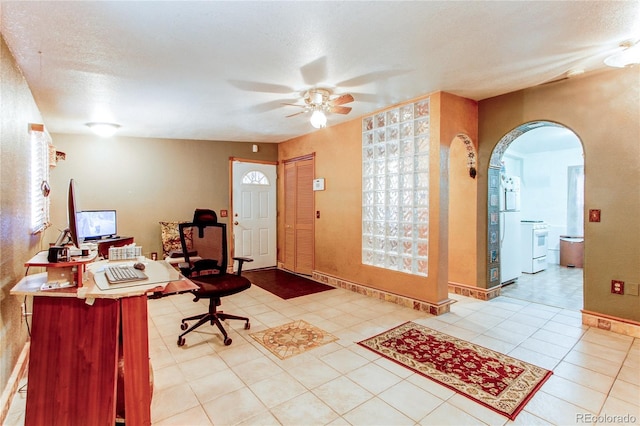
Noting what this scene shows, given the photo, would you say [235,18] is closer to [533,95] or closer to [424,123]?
[424,123]

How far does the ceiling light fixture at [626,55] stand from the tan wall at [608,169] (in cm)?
60

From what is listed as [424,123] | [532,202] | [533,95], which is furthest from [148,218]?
[532,202]

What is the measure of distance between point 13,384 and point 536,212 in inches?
333

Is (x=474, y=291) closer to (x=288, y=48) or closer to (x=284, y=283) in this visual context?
(x=284, y=283)

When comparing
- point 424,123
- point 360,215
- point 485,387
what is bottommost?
point 485,387

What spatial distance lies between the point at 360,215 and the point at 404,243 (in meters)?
0.82

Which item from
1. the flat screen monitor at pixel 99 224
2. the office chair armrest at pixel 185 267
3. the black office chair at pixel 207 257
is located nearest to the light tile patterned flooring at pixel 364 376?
A: the black office chair at pixel 207 257

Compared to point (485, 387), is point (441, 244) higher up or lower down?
higher up

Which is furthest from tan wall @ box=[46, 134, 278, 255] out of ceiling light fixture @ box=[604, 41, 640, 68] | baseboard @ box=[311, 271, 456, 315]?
ceiling light fixture @ box=[604, 41, 640, 68]

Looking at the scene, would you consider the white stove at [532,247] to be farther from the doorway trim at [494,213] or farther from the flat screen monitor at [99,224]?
the flat screen monitor at [99,224]

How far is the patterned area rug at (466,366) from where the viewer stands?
203 cm

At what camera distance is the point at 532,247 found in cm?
546

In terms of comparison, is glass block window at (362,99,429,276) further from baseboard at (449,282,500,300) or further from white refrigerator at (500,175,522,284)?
white refrigerator at (500,175,522,284)

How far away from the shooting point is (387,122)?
13.1 ft
